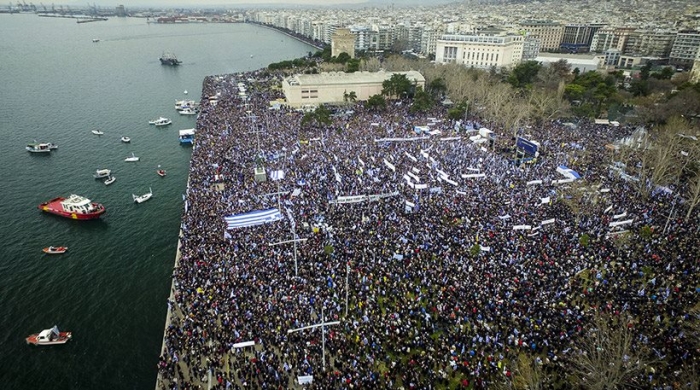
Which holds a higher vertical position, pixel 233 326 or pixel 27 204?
pixel 233 326

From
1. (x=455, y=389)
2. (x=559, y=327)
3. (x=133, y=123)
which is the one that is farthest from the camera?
(x=133, y=123)

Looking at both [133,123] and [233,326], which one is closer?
[233,326]

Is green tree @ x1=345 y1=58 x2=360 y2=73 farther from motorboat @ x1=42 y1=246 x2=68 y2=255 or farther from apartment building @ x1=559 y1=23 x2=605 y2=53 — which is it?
apartment building @ x1=559 y1=23 x2=605 y2=53

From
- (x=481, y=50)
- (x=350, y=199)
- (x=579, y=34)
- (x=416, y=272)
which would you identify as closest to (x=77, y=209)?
(x=350, y=199)

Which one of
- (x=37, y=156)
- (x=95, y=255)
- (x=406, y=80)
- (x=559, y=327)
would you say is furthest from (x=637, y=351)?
(x=37, y=156)

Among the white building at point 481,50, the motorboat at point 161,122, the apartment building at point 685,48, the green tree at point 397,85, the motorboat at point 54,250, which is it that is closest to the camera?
the motorboat at point 54,250

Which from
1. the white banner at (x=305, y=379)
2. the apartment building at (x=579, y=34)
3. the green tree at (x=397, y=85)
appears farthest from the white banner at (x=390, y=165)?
the apartment building at (x=579, y=34)

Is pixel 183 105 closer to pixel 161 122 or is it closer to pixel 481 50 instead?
pixel 161 122

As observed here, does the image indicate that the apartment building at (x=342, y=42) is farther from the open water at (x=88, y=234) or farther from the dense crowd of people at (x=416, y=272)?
the dense crowd of people at (x=416, y=272)

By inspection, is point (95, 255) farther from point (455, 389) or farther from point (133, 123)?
point (133, 123)
